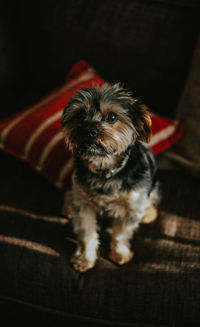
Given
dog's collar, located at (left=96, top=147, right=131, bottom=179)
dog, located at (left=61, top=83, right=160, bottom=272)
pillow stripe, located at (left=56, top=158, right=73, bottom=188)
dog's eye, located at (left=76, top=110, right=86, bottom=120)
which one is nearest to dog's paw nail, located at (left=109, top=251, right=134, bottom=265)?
dog, located at (left=61, top=83, right=160, bottom=272)

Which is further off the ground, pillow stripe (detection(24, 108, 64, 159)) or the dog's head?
the dog's head

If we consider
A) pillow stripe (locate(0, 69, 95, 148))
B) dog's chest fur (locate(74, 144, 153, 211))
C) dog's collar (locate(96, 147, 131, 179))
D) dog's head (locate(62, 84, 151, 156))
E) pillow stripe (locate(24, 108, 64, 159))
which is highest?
dog's head (locate(62, 84, 151, 156))

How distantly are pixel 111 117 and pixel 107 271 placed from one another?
574 mm

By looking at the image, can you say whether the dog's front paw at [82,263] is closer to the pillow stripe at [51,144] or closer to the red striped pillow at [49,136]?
the red striped pillow at [49,136]

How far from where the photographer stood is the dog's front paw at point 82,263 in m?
1.10

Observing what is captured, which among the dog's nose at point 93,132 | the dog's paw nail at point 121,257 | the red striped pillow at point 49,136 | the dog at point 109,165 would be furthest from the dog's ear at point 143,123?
the dog's paw nail at point 121,257

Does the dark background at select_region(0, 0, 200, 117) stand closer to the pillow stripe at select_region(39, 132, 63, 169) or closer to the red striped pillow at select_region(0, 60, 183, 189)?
the red striped pillow at select_region(0, 60, 183, 189)

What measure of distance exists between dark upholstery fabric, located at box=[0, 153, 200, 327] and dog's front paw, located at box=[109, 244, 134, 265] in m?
0.02

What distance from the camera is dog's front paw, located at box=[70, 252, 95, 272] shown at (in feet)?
3.62

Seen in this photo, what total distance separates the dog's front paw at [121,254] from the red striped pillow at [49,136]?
1.25 feet

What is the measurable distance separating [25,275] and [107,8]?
132 cm

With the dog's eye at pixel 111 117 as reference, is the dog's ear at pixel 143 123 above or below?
below

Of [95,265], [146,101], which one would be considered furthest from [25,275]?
[146,101]

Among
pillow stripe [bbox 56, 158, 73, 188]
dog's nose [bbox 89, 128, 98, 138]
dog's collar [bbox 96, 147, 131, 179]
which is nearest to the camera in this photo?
dog's nose [bbox 89, 128, 98, 138]
